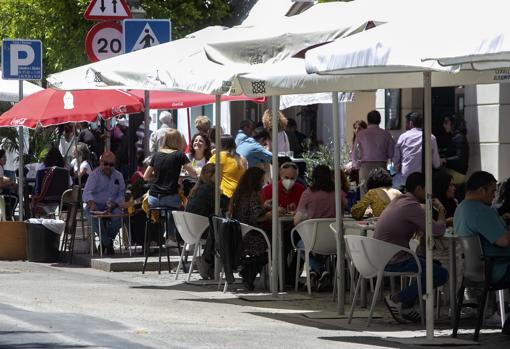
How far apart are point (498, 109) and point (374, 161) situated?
179 centimetres

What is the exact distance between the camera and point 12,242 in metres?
21.1

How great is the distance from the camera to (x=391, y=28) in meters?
11.7

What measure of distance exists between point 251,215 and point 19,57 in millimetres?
7564

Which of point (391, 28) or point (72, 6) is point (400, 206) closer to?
point (391, 28)

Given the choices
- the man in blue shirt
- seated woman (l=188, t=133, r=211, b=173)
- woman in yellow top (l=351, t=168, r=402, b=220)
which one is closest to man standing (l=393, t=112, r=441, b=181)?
the man in blue shirt

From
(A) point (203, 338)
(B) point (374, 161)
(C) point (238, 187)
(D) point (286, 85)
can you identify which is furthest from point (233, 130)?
(A) point (203, 338)

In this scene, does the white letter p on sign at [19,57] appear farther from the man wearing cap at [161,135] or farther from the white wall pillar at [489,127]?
the white wall pillar at [489,127]

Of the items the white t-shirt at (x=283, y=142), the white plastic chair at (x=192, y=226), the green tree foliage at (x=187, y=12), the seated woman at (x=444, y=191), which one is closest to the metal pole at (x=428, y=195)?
the seated woman at (x=444, y=191)

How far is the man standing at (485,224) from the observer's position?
1242 cm

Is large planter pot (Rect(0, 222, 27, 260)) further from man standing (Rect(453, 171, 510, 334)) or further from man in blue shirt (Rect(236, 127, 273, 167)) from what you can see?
man standing (Rect(453, 171, 510, 334))

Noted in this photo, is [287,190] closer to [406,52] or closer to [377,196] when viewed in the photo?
[377,196]

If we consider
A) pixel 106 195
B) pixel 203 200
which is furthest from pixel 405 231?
pixel 106 195

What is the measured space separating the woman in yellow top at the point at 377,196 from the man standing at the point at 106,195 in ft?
18.6

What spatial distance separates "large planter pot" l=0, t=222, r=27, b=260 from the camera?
2106cm
